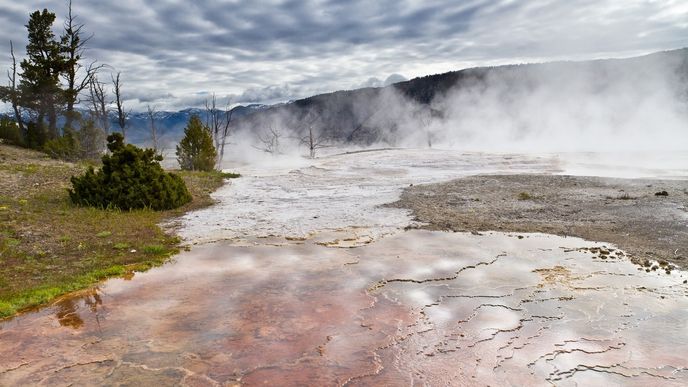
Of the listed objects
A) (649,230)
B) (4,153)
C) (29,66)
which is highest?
(29,66)

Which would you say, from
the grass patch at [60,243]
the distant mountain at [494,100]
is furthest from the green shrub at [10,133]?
the distant mountain at [494,100]

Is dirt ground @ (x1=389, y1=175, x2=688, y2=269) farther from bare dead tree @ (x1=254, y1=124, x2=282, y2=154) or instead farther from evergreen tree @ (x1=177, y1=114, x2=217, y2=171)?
bare dead tree @ (x1=254, y1=124, x2=282, y2=154)

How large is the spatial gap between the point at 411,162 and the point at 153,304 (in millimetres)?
26432

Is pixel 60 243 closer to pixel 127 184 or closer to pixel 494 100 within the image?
pixel 127 184

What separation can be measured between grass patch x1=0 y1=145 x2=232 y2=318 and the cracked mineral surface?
541 millimetres

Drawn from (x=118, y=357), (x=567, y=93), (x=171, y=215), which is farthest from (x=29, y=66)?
(x=567, y=93)

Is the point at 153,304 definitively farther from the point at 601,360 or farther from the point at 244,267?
the point at 601,360

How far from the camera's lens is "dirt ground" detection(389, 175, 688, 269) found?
9.06 metres

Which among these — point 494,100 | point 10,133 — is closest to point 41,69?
point 10,133

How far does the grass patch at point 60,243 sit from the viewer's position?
262 inches

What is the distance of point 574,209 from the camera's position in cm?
1209

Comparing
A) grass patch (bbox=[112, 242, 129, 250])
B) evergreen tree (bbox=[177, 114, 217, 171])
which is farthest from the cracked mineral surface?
evergreen tree (bbox=[177, 114, 217, 171])

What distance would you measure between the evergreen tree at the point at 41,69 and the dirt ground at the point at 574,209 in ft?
76.6

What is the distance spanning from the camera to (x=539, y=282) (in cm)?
664
